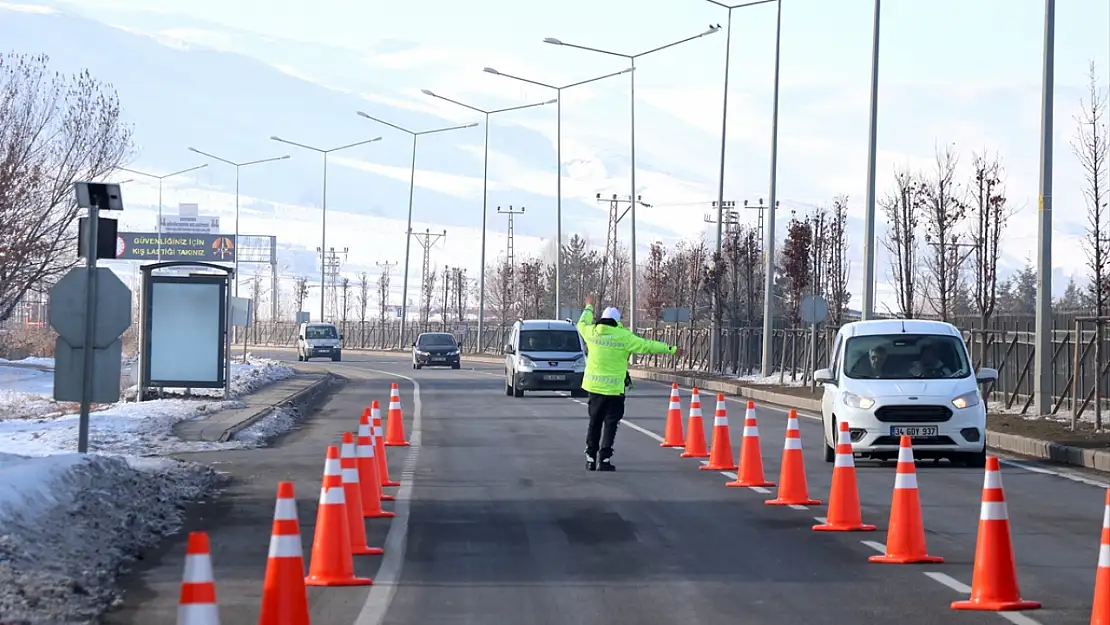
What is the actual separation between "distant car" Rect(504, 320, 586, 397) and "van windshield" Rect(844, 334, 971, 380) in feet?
55.8

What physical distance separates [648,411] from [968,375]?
12.5 meters

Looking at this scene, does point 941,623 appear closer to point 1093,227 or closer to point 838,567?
point 838,567

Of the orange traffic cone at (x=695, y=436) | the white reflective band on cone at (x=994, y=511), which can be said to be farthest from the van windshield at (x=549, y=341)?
the white reflective band on cone at (x=994, y=511)

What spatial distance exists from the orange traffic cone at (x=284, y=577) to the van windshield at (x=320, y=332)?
6874 cm

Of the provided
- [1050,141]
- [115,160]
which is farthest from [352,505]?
[115,160]

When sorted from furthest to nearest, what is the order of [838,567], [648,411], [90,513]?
[648,411] < [90,513] < [838,567]

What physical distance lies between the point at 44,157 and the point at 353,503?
26.2 m

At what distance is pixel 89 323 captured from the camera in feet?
52.1

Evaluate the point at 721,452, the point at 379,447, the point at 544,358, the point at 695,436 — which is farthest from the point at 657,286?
the point at 379,447

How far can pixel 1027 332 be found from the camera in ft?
106

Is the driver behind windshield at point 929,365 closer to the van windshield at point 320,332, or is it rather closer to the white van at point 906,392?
the white van at point 906,392

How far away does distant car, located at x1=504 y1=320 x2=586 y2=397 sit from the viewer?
37.1 metres

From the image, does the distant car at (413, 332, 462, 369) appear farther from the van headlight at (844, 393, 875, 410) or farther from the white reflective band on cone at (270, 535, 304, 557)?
the white reflective band on cone at (270, 535, 304, 557)

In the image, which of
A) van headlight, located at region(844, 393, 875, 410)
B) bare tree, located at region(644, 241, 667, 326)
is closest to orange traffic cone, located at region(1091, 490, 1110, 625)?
van headlight, located at region(844, 393, 875, 410)
